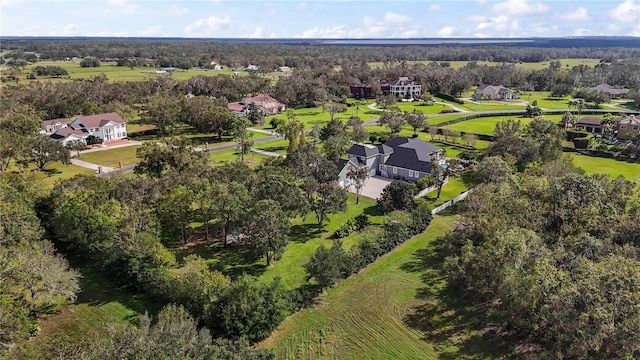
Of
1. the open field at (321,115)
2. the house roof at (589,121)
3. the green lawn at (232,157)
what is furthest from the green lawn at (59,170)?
the house roof at (589,121)

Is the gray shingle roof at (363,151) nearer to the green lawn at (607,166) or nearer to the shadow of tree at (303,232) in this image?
the shadow of tree at (303,232)

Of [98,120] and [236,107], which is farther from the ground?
[236,107]

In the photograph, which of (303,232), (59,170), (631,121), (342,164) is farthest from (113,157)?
(631,121)

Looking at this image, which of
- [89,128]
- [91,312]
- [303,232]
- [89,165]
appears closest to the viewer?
[91,312]

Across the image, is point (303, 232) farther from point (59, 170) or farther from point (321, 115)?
point (321, 115)

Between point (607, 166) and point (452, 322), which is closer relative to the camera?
point (452, 322)

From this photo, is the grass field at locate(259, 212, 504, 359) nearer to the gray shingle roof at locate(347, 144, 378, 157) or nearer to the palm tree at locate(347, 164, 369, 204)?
the palm tree at locate(347, 164, 369, 204)

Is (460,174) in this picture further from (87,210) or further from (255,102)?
(255,102)

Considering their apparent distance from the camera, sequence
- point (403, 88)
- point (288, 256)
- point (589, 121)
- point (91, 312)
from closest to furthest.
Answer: point (91, 312) < point (288, 256) < point (589, 121) < point (403, 88)
